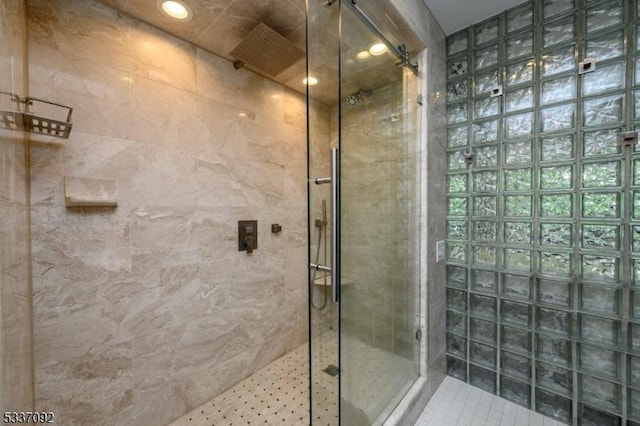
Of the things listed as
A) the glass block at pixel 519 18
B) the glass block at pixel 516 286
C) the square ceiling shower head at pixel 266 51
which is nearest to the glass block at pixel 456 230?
the glass block at pixel 516 286

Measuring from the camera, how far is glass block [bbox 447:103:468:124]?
5.22ft

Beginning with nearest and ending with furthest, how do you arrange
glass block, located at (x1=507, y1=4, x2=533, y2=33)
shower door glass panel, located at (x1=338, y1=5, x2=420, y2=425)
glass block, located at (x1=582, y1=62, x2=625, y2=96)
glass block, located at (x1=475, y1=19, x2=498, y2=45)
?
shower door glass panel, located at (x1=338, y1=5, x2=420, y2=425), glass block, located at (x1=582, y1=62, x2=625, y2=96), glass block, located at (x1=507, y1=4, x2=533, y2=33), glass block, located at (x1=475, y1=19, x2=498, y2=45)

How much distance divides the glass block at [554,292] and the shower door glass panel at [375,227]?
0.66 meters

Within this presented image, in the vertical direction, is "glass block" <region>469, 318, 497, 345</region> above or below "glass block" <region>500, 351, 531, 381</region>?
above

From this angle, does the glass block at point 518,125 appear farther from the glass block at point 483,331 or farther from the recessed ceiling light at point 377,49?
the glass block at point 483,331

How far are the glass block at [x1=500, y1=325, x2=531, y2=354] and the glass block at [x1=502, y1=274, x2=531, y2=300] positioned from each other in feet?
0.66

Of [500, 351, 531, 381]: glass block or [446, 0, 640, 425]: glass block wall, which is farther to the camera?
[500, 351, 531, 381]: glass block

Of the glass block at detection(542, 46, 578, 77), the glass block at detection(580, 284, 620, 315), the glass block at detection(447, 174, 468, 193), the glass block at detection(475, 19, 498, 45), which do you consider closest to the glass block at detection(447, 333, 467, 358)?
the glass block at detection(580, 284, 620, 315)

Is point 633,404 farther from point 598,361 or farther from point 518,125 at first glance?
point 518,125

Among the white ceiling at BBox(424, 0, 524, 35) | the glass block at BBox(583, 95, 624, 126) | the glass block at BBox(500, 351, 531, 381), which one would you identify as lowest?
the glass block at BBox(500, 351, 531, 381)

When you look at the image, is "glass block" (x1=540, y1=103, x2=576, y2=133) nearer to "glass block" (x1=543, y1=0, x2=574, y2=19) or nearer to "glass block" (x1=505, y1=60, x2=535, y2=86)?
"glass block" (x1=505, y1=60, x2=535, y2=86)

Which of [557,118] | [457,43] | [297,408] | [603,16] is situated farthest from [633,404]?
[457,43]

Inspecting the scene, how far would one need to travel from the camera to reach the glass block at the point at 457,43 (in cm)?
159

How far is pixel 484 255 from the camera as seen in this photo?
1.53 meters
